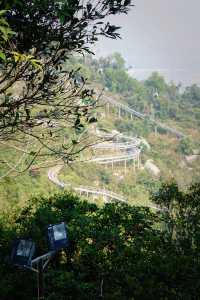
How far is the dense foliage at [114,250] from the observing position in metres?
5.67

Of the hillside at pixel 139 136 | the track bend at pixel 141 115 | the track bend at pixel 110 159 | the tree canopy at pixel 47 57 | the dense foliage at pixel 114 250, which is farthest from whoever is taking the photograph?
the track bend at pixel 141 115

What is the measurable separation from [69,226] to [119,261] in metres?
1.48

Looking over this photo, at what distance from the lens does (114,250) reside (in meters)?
6.89

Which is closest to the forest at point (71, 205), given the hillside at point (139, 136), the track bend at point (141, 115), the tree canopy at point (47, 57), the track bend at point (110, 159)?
the tree canopy at point (47, 57)

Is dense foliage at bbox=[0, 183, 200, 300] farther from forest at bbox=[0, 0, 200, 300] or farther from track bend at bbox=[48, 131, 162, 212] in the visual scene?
track bend at bbox=[48, 131, 162, 212]

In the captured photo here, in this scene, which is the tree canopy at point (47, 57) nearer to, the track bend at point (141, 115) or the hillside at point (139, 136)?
the hillside at point (139, 136)

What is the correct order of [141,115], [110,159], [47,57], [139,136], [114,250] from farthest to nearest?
[141,115]
[139,136]
[110,159]
[114,250]
[47,57]

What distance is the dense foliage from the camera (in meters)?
5.67

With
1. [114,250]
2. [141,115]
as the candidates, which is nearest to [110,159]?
[141,115]

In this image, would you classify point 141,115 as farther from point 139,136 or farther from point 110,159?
point 110,159

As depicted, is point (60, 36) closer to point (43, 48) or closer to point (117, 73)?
point (43, 48)

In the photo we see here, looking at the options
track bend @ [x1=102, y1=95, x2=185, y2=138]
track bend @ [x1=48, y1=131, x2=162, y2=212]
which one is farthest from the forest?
track bend @ [x1=102, y1=95, x2=185, y2=138]

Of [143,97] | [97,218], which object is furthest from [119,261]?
[143,97]

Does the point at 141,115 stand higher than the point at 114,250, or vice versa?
the point at 114,250
